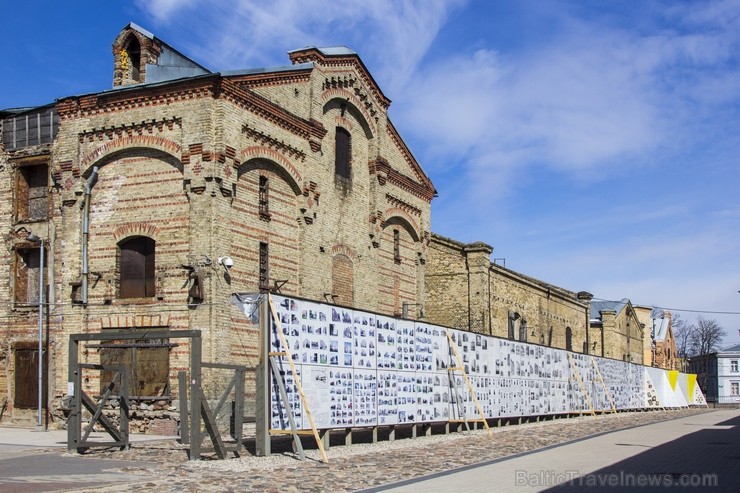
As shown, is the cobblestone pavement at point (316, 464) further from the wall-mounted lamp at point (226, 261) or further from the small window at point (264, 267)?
the small window at point (264, 267)

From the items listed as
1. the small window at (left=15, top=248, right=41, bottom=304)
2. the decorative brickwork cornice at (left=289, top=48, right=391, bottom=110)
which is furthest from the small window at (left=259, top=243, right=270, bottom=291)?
the decorative brickwork cornice at (left=289, top=48, right=391, bottom=110)

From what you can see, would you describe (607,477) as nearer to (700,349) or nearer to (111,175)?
(111,175)

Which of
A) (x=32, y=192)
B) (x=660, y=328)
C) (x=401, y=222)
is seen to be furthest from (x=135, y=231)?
(x=660, y=328)

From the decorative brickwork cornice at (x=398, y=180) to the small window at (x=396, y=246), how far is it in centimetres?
183

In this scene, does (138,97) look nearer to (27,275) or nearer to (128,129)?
(128,129)

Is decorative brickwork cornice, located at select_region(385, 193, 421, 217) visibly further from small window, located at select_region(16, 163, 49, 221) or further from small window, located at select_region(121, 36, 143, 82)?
small window, located at select_region(16, 163, 49, 221)

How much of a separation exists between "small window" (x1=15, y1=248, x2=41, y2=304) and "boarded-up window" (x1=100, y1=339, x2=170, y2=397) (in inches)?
169

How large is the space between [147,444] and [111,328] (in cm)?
530

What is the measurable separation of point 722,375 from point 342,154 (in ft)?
317

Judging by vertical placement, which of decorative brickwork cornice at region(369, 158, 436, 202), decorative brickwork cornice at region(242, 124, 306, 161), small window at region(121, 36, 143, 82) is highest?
small window at region(121, 36, 143, 82)

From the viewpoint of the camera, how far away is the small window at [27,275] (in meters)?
25.5

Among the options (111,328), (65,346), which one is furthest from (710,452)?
(65,346)

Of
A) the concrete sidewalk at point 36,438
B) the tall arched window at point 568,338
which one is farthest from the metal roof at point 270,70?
the tall arched window at point 568,338

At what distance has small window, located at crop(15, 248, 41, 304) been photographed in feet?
83.8
